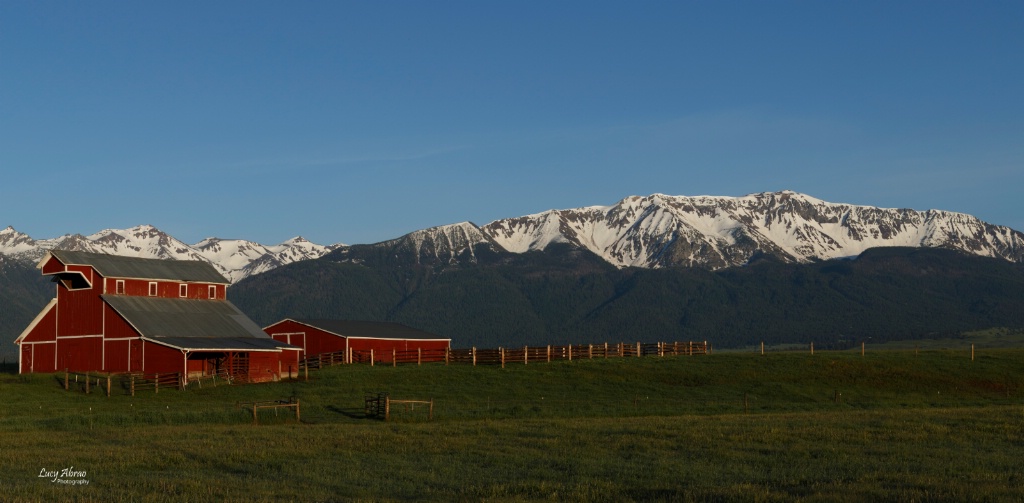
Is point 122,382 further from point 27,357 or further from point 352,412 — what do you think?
point 352,412

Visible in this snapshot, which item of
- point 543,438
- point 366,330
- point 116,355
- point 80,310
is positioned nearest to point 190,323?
point 116,355

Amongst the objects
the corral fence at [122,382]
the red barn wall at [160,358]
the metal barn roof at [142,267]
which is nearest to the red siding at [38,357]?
the metal barn roof at [142,267]

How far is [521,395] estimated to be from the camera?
66.1 meters

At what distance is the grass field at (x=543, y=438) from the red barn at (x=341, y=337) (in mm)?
16368

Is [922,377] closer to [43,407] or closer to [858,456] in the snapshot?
[858,456]

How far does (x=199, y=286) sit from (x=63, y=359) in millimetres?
12385

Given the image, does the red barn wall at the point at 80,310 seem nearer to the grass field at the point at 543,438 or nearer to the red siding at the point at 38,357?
the red siding at the point at 38,357

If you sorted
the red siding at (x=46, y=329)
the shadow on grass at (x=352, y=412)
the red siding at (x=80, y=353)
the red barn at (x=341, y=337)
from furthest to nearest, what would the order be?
the red barn at (x=341, y=337), the red siding at (x=46, y=329), the red siding at (x=80, y=353), the shadow on grass at (x=352, y=412)

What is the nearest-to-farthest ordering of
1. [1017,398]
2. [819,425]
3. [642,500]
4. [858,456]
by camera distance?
[642,500] < [858,456] < [819,425] < [1017,398]

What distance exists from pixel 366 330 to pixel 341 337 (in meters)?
5.84

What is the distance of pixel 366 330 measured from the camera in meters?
97.6

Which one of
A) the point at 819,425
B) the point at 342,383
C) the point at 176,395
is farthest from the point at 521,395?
the point at 819,425

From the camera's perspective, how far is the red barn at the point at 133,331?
7294 centimetres

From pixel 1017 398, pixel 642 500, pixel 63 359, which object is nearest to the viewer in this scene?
pixel 642 500
